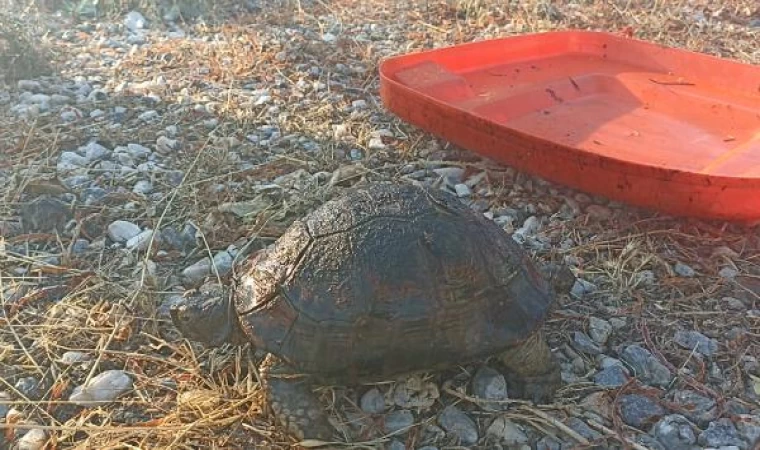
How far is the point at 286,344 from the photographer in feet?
7.14

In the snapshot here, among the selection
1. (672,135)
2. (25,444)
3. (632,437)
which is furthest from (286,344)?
(672,135)

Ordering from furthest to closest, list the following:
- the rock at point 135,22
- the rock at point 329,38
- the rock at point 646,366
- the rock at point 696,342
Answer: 1. the rock at point 135,22
2. the rock at point 329,38
3. the rock at point 696,342
4. the rock at point 646,366

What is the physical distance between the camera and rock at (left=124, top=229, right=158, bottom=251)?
3.00 meters

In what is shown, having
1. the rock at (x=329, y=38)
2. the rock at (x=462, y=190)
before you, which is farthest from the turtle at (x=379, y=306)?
the rock at (x=329, y=38)

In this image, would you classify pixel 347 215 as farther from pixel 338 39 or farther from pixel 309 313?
pixel 338 39

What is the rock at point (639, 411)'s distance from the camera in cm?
223

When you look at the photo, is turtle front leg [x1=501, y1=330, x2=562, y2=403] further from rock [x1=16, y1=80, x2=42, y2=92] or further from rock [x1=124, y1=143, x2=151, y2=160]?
rock [x1=16, y1=80, x2=42, y2=92]

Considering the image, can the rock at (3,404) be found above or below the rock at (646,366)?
above

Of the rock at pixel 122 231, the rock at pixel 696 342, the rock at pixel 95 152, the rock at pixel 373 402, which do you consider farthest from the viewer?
the rock at pixel 95 152

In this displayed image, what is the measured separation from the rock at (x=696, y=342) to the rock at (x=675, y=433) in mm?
360

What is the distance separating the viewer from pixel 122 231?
10.1ft

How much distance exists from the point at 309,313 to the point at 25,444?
3.07ft

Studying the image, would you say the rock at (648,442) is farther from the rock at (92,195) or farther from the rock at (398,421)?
the rock at (92,195)

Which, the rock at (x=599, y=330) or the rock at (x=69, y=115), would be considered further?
the rock at (x=69, y=115)
